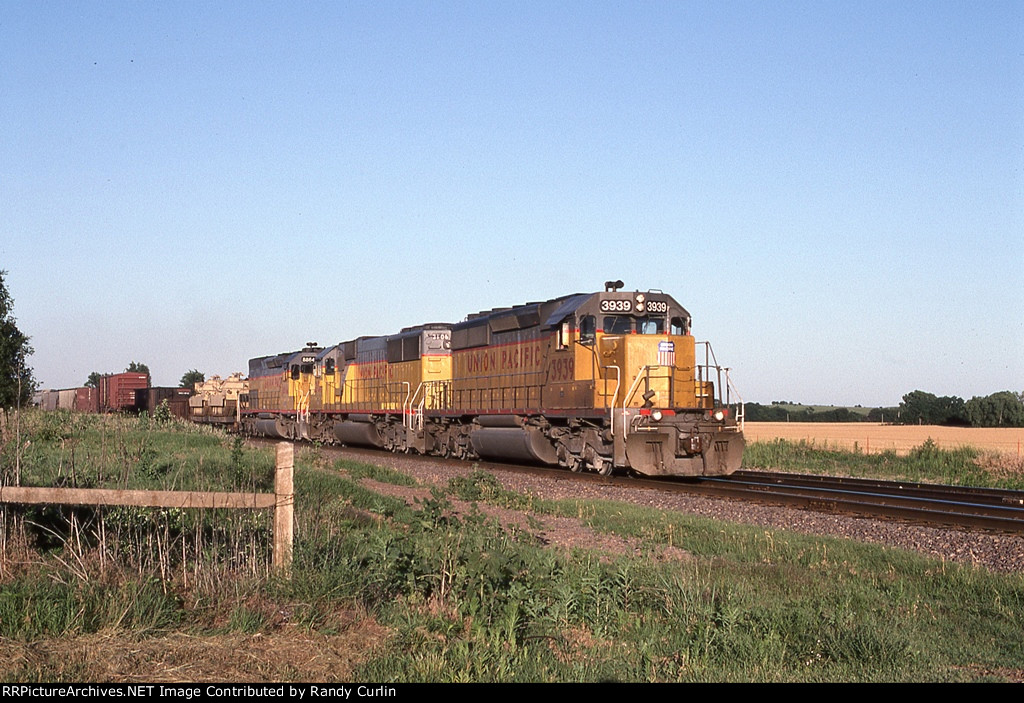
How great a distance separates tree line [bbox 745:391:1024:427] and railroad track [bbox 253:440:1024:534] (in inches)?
1687

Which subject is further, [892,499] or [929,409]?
[929,409]

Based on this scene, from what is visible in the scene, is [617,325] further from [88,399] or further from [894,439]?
[88,399]

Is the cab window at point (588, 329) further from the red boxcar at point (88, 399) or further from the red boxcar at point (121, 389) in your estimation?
the red boxcar at point (88, 399)

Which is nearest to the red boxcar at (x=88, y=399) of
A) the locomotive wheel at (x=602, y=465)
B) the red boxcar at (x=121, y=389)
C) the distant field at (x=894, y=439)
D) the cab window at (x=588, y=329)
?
the red boxcar at (x=121, y=389)

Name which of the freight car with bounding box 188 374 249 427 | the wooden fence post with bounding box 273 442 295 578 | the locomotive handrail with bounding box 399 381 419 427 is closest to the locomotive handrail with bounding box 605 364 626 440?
the locomotive handrail with bounding box 399 381 419 427

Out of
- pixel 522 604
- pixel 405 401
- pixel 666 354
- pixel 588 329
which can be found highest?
pixel 588 329

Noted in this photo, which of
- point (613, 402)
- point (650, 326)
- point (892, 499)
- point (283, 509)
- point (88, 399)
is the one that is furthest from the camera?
point (88, 399)

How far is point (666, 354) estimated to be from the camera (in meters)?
19.6

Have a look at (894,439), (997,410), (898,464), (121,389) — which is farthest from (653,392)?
(997,410)

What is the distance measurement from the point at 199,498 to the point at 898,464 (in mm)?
22261
